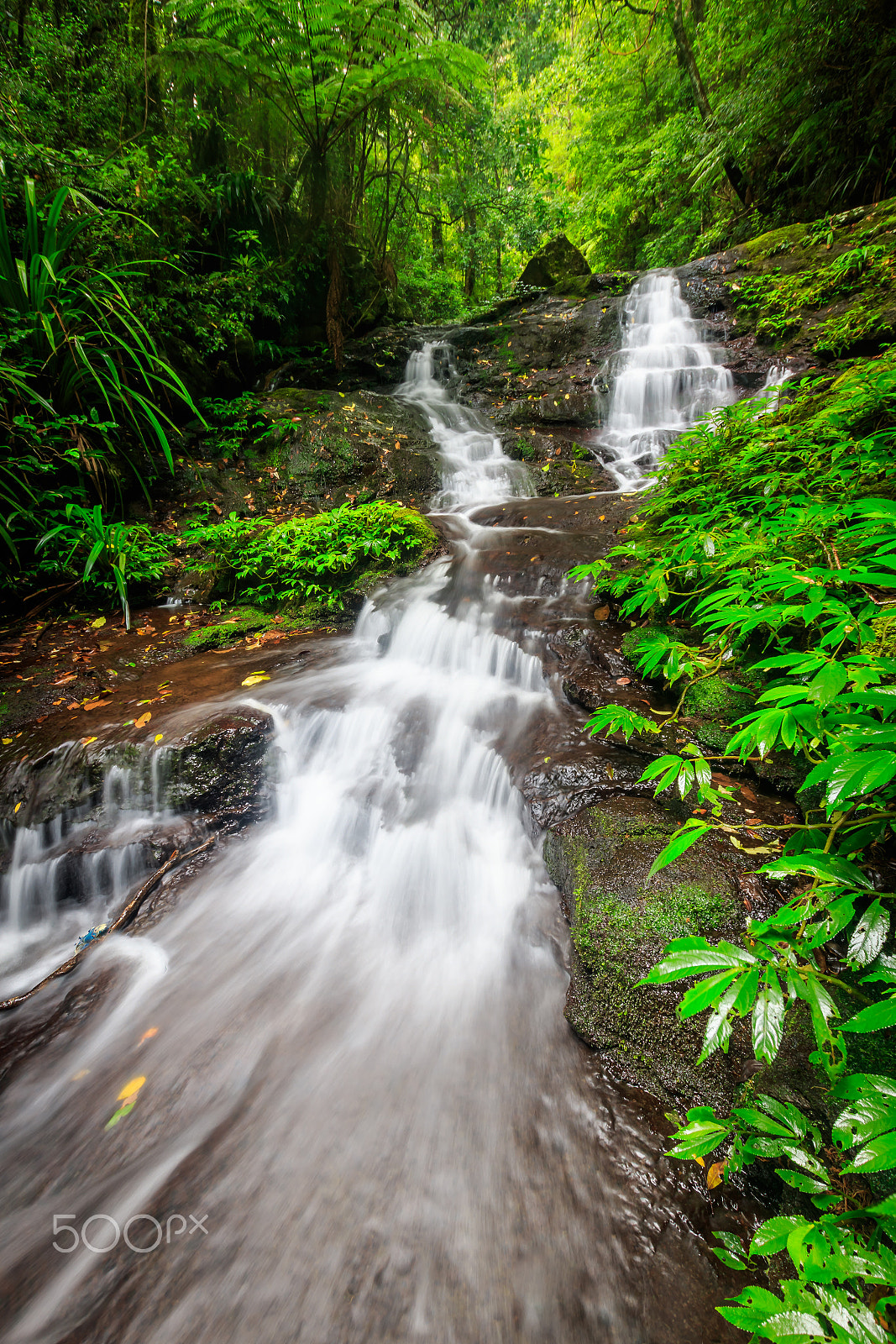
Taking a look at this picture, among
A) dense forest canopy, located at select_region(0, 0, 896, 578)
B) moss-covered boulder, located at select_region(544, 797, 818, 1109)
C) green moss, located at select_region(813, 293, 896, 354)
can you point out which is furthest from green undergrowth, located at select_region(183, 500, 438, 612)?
green moss, located at select_region(813, 293, 896, 354)

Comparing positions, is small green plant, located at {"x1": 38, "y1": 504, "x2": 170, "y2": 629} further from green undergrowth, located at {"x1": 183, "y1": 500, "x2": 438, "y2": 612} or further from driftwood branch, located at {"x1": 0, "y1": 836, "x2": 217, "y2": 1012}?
driftwood branch, located at {"x1": 0, "y1": 836, "x2": 217, "y2": 1012}

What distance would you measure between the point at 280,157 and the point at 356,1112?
1232cm

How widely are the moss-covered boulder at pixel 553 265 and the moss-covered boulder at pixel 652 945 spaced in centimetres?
1251

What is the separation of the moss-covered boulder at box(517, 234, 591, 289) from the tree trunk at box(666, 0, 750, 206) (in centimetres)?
289

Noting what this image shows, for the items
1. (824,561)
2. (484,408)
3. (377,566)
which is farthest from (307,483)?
(824,561)

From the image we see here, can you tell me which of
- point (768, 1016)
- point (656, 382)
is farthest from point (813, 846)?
point (656, 382)

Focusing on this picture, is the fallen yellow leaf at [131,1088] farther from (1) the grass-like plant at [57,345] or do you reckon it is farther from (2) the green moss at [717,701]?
(1) the grass-like plant at [57,345]

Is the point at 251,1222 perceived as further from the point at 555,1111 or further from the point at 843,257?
the point at 843,257

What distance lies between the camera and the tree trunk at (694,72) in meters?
8.82

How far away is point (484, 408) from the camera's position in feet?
28.3

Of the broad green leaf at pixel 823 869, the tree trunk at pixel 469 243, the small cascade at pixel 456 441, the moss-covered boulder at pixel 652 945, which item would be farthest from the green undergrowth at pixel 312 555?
the tree trunk at pixel 469 243

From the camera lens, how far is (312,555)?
5211mm

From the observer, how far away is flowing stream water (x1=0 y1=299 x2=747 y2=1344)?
138 centimetres

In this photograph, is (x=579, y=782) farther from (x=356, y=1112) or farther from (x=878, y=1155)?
(x=878, y=1155)
